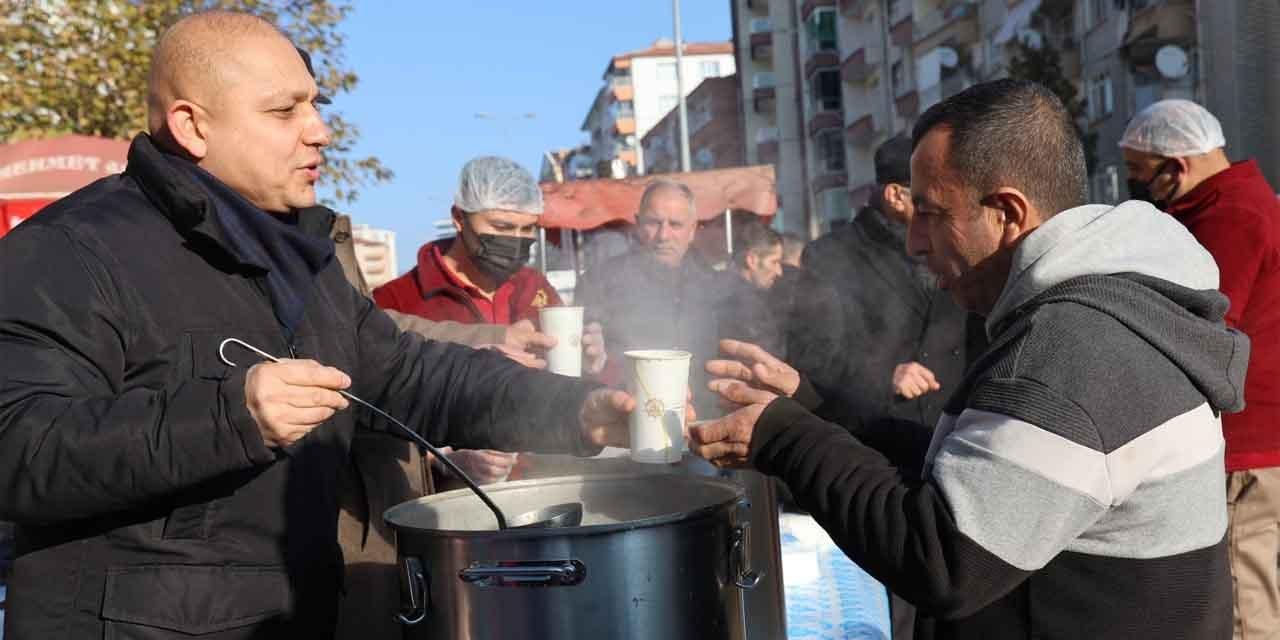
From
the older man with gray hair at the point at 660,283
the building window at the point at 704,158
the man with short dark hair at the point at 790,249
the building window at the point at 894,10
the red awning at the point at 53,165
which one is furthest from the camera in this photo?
the building window at the point at 704,158

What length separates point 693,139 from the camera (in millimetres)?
72438

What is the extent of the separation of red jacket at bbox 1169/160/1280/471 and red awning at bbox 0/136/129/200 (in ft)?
19.3

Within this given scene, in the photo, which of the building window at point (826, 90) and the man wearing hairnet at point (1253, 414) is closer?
the man wearing hairnet at point (1253, 414)

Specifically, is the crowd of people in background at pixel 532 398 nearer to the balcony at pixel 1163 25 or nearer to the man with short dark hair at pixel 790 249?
the man with short dark hair at pixel 790 249

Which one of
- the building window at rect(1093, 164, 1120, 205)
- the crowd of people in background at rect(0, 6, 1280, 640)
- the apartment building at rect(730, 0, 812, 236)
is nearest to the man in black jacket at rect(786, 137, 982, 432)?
the crowd of people in background at rect(0, 6, 1280, 640)

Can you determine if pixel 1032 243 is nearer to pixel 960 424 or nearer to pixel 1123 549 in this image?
pixel 960 424

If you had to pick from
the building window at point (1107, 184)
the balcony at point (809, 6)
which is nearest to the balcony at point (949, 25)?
the building window at point (1107, 184)

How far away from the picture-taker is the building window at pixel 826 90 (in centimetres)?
5044

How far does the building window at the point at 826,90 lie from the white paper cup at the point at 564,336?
48546 mm

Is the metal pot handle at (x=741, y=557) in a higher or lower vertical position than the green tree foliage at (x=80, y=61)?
lower

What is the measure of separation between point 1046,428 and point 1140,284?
0.37 meters

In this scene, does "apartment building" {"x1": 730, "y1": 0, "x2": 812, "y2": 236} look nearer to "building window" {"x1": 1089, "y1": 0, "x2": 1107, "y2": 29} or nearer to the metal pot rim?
"building window" {"x1": 1089, "y1": 0, "x2": 1107, "y2": 29}

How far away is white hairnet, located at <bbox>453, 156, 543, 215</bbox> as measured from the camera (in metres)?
4.69

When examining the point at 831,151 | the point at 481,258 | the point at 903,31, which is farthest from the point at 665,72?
the point at 481,258
